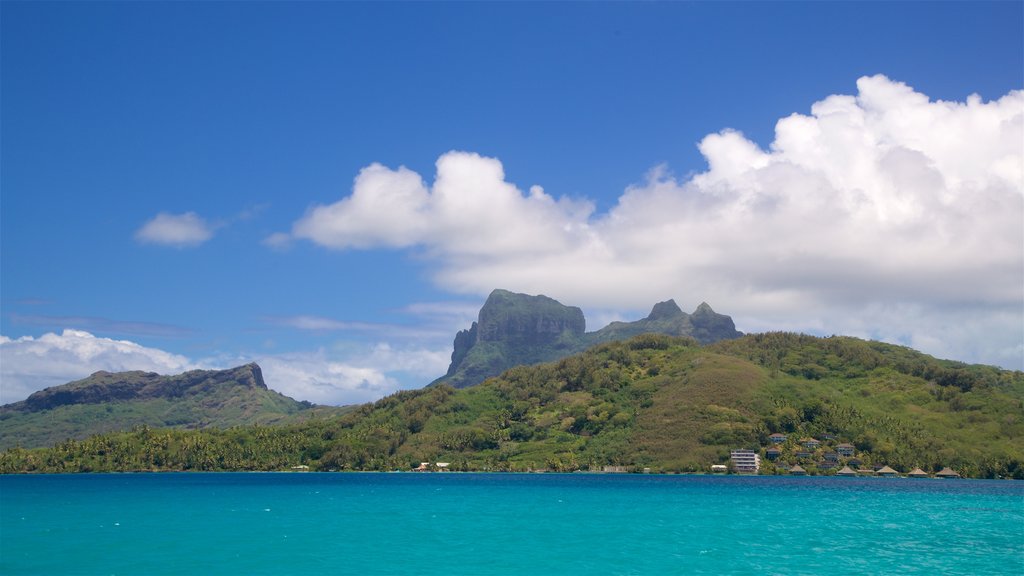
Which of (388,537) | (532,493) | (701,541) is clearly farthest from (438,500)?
(701,541)

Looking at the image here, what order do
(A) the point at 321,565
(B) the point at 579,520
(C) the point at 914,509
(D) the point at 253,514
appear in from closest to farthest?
(A) the point at 321,565
(B) the point at 579,520
(D) the point at 253,514
(C) the point at 914,509

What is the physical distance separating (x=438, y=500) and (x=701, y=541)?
6445 centimetres

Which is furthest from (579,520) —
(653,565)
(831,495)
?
(831,495)

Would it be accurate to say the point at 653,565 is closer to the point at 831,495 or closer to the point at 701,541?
the point at 701,541

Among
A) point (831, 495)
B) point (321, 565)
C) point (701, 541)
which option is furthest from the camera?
point (831, 495)

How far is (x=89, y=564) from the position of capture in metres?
58.6

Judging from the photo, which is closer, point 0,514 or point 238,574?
point 238,574

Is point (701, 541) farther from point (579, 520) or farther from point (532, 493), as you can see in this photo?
point (532, 493)

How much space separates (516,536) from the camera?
75.9 m

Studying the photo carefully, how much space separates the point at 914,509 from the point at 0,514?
12703 cm

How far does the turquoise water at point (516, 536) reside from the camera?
58188mm

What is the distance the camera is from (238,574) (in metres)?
54.1

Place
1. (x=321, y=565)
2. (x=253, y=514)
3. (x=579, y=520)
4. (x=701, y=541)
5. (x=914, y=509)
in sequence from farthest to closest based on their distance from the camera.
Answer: (x=914, y=509) < (x=253, y=514) < (x=579, y=520) < (x=701, y=541) < (x=321, y=565)

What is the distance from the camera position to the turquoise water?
58188 mm
